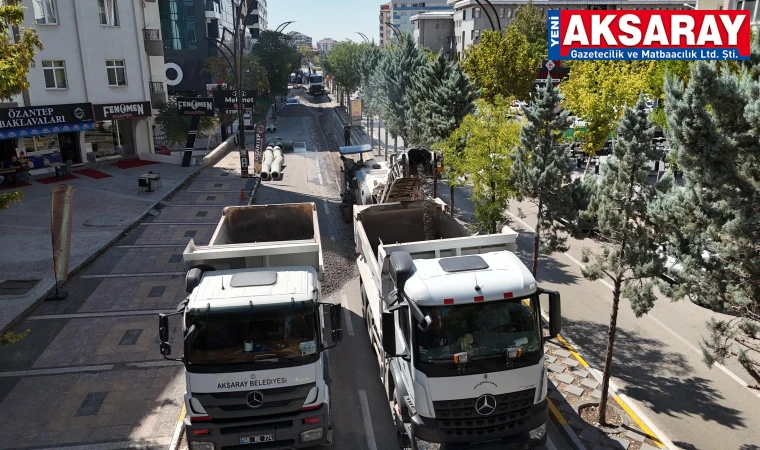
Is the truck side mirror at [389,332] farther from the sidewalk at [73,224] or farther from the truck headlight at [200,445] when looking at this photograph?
the sidewalk at [73,224]

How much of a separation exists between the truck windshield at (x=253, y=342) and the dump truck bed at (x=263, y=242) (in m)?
2.35

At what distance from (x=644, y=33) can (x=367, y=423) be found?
20547 millimetres

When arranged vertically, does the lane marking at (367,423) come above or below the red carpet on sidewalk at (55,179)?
below

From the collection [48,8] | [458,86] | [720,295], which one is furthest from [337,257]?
[48,8]

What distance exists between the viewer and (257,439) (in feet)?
27.9

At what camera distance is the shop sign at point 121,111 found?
33812 mm

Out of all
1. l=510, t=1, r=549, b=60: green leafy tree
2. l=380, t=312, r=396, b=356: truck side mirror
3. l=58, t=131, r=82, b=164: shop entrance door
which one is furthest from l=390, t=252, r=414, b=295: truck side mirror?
l=510, t=1, r=549, b=60: green leafy tree

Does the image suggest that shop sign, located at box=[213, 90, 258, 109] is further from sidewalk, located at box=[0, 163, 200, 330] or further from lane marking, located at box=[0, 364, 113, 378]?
lane marking, located at box=[0, 364, 113, 378]

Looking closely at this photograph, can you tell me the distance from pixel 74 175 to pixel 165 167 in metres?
5.61

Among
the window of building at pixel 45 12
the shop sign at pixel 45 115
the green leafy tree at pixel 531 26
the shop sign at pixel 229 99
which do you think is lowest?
the shop sign at pixel 45 115

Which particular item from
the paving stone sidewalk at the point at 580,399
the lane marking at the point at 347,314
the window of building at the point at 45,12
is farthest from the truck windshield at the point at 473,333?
the window of building at the point at 45,12

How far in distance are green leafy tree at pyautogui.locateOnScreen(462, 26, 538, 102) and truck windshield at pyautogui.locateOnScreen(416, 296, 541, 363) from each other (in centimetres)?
2423

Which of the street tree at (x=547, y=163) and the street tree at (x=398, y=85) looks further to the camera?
the street tree at (x=398, y=85)

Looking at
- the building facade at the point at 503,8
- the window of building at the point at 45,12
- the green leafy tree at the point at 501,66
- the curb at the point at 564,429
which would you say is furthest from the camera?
the building facade at the point at 503,8
